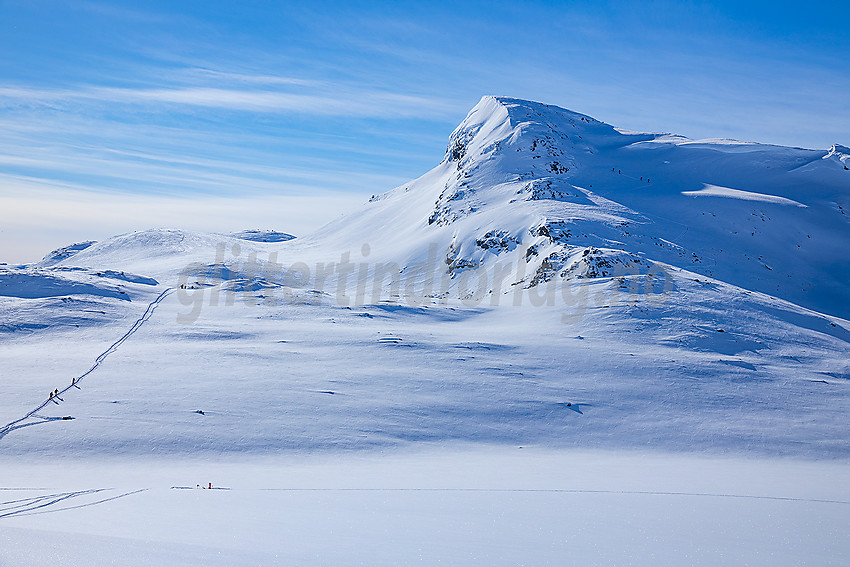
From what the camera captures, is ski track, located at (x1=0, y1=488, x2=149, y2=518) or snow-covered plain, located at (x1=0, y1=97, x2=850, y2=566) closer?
A: snow-covered plain, located at (x1=0, y1=97, x2=850, y2=566)

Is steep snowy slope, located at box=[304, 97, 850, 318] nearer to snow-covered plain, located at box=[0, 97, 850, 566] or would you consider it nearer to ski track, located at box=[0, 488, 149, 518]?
snow-covered plain, located at box=[0, 97, 850, 566]

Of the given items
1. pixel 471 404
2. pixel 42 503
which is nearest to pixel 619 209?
pixel 471 404

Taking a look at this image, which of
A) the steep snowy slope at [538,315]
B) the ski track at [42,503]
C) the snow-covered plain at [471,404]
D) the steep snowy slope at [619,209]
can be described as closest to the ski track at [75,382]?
the snow-covered plain at [471,404]

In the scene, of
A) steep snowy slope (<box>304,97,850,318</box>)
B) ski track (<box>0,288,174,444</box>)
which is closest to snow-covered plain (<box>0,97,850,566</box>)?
ski track (<box>0,288,174,444</box>)

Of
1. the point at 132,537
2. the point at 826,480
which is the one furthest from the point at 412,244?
the point at 132,537

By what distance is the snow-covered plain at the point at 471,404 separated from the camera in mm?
9008

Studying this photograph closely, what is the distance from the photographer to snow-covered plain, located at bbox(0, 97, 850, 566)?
901cm

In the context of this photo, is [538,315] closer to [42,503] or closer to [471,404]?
[471,404]

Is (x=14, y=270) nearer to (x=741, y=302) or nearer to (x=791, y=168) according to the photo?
(x=741, y=302)

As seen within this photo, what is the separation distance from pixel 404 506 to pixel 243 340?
16545mm

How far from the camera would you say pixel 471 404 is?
19.4 m

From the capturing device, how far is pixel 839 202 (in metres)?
49.3

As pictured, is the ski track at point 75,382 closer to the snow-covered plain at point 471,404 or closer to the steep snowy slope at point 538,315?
the snow-covered plain at point 471,404

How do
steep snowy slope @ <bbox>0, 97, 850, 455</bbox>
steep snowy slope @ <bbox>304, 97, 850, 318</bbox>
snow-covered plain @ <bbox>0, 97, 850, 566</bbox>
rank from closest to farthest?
snow-covered plain @ <bbox>0, 97, 850, 566</bbox>
steep snowy slope @ <bbox>0, 97, 850, 455</bbox>
steep snowy slope @ <bbox>304, 97, 850, 318</bbox>
